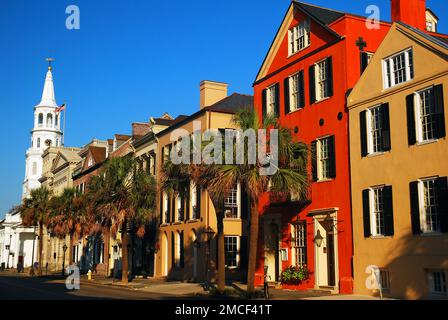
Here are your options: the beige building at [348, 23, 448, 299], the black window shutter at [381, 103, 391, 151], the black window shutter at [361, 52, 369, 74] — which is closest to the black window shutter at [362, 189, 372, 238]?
the beige building at [348, 23, 448, 299]

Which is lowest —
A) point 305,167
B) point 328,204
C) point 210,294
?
point 210,294

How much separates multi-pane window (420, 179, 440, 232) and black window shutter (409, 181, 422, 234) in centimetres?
18

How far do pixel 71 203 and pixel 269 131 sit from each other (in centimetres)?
3543

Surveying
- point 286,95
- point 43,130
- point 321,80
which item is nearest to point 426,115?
point 321,80

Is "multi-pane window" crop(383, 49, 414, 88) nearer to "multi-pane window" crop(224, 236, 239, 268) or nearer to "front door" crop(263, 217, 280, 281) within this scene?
"front door" crop(263, 217, 280, 281)

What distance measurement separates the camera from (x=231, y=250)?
39.0 metres

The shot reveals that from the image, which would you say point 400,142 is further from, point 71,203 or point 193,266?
point 71,203

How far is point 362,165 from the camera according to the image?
25469 mm

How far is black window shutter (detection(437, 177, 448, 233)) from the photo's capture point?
21.0m

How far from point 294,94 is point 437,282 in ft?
43.6

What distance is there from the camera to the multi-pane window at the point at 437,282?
21312 millimetres

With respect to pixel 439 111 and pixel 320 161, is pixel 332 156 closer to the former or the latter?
pixel 320 161
